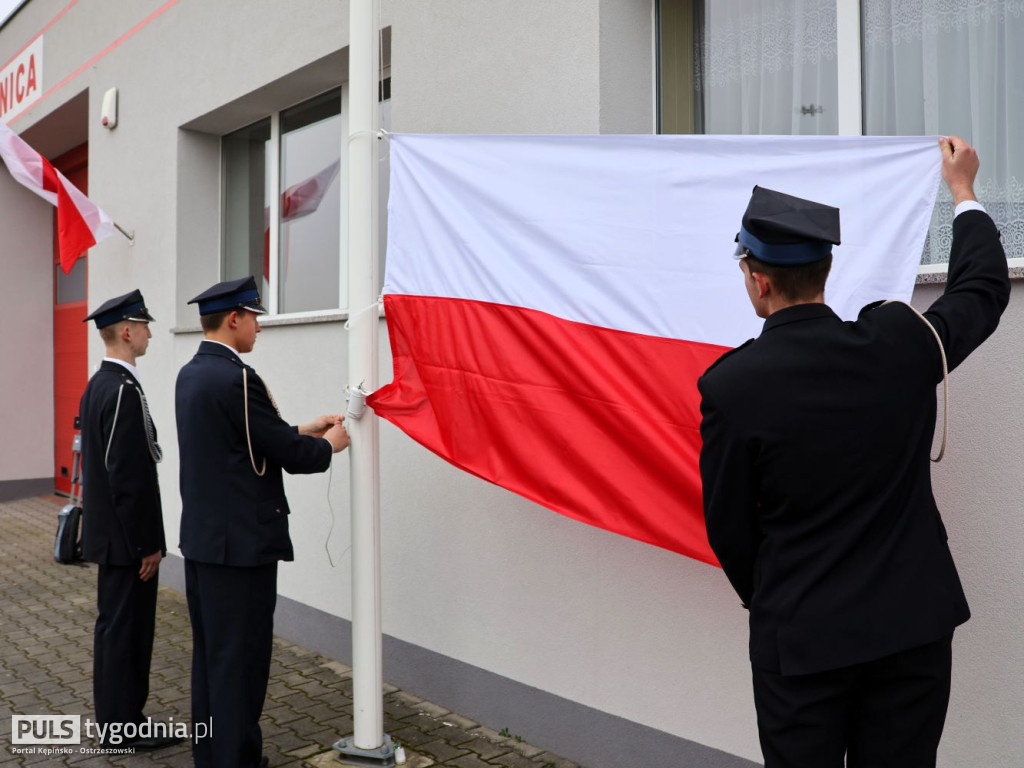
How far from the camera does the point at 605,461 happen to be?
321 cm

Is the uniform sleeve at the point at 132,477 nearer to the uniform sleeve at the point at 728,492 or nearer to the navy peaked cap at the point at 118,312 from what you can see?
the navy peaked cap at the point at 118,312

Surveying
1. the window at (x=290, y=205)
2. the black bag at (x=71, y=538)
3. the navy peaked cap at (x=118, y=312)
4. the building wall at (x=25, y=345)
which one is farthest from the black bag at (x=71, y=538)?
the building wall at (x=25, y=345)

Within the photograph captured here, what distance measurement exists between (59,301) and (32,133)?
2227 mm

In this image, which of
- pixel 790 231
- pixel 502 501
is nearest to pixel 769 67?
pixel 790 231

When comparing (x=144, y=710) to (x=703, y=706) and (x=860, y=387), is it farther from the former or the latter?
(x=860, y=387)

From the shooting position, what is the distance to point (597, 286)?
3.22m

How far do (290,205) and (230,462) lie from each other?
334 cm

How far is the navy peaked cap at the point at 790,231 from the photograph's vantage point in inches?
81.8

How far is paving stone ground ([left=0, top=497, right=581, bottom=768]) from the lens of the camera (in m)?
4.12

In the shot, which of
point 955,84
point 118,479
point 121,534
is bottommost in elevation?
point 121,534

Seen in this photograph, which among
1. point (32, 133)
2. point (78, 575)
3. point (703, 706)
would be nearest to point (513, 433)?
point (703, 706)

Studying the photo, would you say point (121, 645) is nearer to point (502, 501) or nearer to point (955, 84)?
point (502, 501)

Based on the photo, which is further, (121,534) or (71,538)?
(71,538)

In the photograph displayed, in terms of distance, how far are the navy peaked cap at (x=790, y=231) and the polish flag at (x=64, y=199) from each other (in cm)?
665
